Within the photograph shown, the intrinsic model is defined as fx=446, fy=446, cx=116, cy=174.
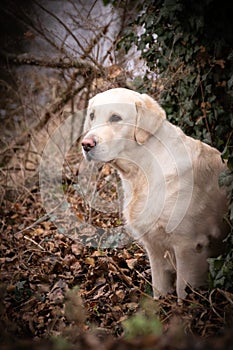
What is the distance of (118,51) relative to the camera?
17.2 ft

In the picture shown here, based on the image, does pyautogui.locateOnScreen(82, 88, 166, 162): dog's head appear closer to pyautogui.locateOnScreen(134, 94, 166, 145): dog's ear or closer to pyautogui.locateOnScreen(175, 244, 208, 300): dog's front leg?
pyautogui.locateOnScreen(134, 94, 166, 145): dog's ear

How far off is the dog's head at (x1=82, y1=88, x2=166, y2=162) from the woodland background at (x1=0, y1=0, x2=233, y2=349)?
549 millimetres

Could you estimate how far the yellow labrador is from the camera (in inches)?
117

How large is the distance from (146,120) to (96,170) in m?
2.45

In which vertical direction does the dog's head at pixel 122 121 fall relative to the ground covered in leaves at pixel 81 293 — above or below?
above

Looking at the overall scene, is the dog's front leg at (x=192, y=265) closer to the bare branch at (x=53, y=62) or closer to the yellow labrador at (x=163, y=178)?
the yellow labrador at (x=163, y=178)

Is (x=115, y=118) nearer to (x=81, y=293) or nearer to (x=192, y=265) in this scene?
(x=192, y=265)

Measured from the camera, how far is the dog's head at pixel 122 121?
3.08 metres

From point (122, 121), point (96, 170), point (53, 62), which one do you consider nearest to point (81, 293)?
point (122, 121)

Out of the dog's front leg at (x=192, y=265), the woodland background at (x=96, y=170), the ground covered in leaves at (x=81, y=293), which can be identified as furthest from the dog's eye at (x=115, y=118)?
the ground covered in leaves at (x=81, y=293)

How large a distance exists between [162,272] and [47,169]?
348cm

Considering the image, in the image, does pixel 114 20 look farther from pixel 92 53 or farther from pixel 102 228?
pixel 102 228

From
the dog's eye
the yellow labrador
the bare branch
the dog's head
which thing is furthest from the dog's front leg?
the bare branch

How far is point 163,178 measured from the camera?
306 cm
